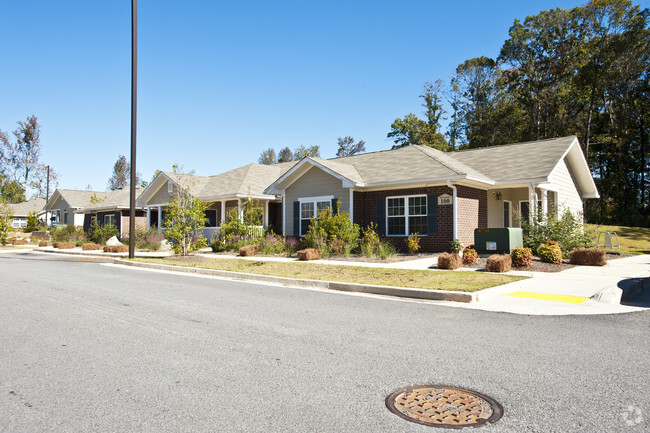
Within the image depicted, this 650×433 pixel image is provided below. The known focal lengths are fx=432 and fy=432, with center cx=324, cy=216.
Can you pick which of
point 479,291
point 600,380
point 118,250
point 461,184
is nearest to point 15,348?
point 600,380

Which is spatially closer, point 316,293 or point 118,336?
point 118,336

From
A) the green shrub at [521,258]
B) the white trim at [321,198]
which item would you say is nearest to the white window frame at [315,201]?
the white trim at [321,198]

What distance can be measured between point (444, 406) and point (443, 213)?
1430 cm

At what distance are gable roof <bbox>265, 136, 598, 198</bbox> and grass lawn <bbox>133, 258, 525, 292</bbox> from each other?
5804mm

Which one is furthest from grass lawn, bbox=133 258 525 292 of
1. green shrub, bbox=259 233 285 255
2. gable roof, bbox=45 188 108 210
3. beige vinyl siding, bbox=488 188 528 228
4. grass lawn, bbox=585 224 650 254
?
gable roof, bbox=45 188 108 210

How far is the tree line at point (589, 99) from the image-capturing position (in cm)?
3728

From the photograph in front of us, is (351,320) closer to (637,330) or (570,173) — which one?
(637,330)

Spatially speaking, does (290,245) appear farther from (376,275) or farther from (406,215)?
(376,275)

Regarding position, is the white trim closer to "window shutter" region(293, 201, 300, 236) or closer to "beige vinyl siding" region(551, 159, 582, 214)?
"window shutter" region(293, 201, 300, 236)

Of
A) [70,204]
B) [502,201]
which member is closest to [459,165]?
[502,201]

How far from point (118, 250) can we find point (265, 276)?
15.9 m

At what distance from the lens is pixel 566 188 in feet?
70.4

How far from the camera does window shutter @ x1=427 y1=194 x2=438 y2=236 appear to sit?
1736 cm

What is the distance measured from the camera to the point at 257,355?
4.91m
